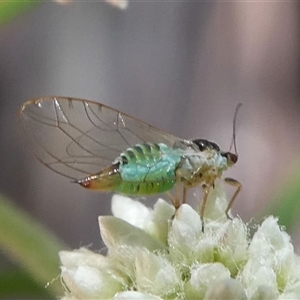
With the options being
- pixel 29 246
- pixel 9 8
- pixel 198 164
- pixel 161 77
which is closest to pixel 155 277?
pixel 198 164

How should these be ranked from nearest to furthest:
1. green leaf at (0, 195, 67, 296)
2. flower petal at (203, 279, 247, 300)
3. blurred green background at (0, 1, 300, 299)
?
flower petal at (203, 279, 247, 300) → green leaf at (0, 195, 67, 296) → blurred green background at (0, 1, 300, 299)

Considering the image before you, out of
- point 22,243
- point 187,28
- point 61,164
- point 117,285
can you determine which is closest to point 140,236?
point 117,285

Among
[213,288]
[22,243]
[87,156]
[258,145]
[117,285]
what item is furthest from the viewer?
[258,145]

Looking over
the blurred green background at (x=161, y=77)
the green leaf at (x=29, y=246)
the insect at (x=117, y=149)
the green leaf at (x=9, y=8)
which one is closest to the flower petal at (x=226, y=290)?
the insect at (x=117, y=149)

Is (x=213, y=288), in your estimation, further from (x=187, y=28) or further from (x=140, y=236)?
(x=187, y=28)

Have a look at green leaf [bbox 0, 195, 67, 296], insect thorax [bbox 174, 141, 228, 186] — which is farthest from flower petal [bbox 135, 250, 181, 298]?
green leaf [bbox 0, 195, 67, 296]

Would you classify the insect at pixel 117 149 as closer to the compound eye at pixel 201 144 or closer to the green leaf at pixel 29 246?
the compound eye at pixel 201 144

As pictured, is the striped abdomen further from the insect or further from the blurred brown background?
the blurred brown background
